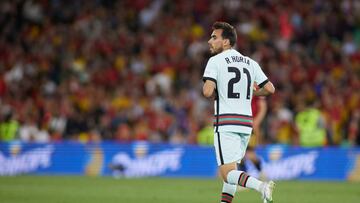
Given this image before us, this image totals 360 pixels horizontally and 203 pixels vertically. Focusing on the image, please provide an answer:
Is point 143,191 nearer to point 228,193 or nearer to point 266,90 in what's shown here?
point 228,193

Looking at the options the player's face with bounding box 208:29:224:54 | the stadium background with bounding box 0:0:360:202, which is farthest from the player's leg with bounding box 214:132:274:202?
the stadium background with bounding box 0:0:360:202

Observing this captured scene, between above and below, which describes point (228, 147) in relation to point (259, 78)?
below

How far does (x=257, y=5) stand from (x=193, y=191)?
12.3 m

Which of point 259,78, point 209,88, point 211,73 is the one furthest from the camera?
point 259,78

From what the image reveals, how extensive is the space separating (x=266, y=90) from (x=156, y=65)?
14750mm

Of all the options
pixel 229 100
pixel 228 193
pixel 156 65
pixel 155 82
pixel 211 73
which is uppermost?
pixel 156 65

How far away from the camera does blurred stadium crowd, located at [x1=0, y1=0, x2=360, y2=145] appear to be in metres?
21.8

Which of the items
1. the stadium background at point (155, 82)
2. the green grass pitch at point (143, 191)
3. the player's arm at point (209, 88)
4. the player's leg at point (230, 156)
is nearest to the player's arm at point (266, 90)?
the player's leg at point (230, 156)

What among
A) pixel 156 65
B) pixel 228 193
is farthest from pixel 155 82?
pixel 228 193

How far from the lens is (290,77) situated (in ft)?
76.6

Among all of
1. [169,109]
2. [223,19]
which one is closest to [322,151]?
[169,109]

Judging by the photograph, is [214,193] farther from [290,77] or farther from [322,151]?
[290,77]

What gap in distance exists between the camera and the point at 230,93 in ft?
31.0

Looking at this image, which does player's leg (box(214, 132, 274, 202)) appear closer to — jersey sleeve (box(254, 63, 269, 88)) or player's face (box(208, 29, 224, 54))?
jersey sleeve (box(254, 63, 269, 88))
